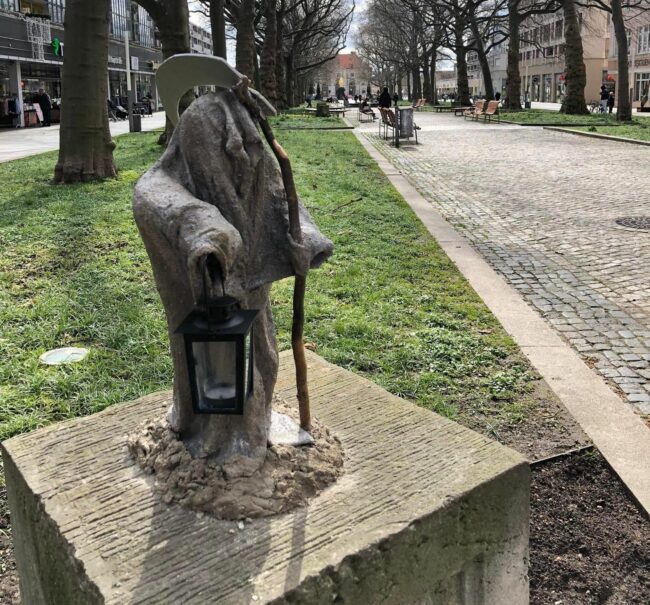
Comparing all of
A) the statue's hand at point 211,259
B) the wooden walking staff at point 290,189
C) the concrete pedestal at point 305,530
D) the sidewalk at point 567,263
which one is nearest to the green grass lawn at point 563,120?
the sidewalk at point 567,263

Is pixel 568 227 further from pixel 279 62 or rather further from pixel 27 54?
pixel 279 62

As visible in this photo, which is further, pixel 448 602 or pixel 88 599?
pixel 448 602

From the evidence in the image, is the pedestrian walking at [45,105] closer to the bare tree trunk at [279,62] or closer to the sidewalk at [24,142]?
the sidewalk at [24,142]

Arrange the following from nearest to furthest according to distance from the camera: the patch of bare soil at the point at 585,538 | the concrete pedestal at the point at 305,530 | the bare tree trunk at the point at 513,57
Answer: the concrete pedestal at the point at 305,530 → the patch of bare soil at the point at 585,538 → the bare tree trunk at the point at 513,57

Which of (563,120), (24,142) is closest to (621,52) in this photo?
(563,120)

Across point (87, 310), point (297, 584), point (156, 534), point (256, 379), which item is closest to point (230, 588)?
point (297, 584)

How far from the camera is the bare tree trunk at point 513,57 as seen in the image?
39.4 m

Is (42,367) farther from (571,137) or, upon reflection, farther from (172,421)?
(571,137)

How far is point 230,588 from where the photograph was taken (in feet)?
6.91

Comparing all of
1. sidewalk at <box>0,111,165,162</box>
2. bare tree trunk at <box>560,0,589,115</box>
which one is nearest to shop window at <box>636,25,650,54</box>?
bare tree trunk at <box>560,0,589,115</box>

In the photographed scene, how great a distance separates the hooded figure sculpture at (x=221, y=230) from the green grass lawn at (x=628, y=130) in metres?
23.3

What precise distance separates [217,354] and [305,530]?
2.33 ft

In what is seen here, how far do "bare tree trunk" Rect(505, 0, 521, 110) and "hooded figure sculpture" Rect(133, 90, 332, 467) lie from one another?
1576 inches

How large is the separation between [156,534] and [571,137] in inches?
997
